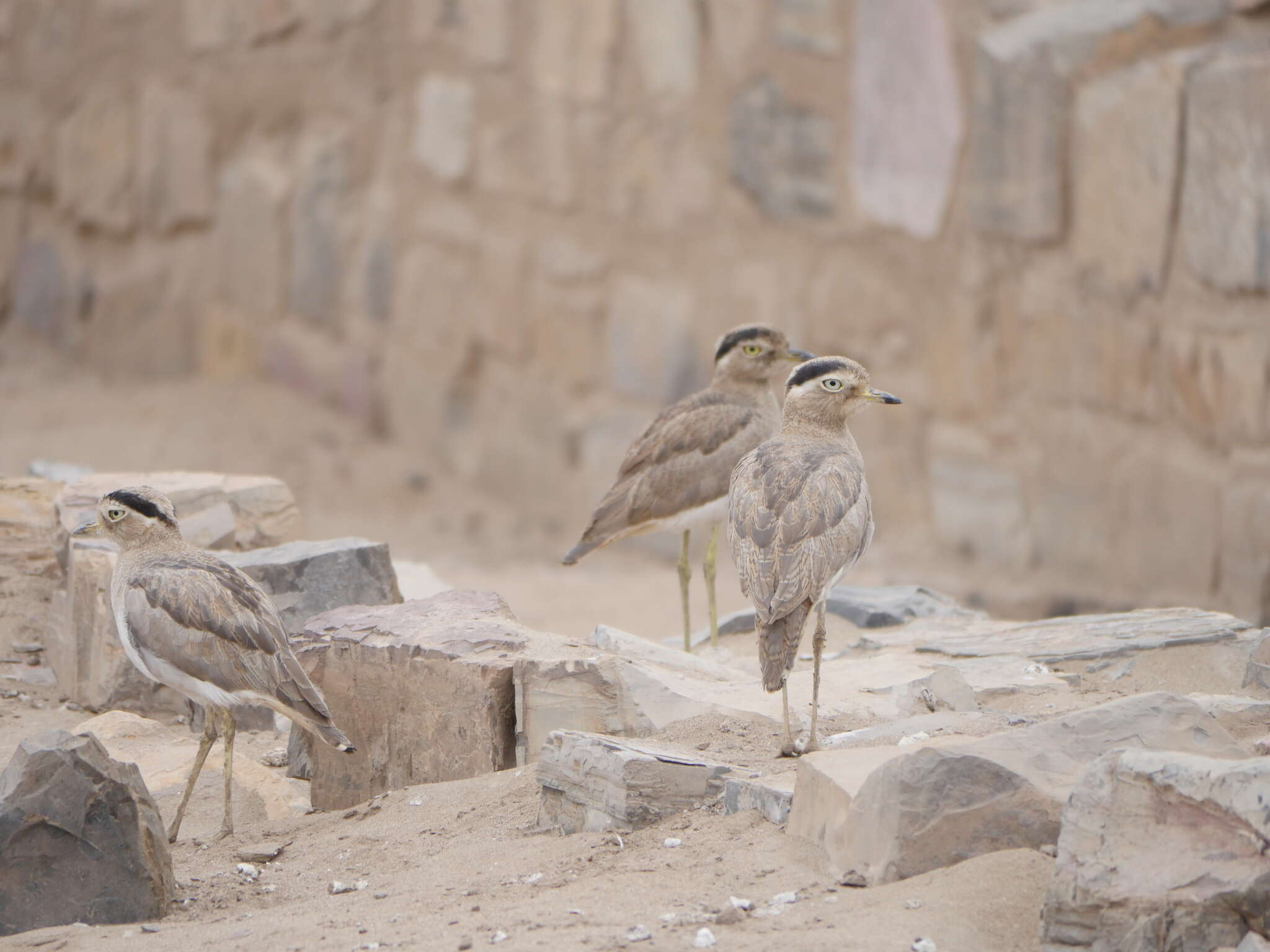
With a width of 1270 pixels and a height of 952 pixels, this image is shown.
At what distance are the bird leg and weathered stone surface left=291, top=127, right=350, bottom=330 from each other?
4908mm

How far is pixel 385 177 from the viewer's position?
877cm

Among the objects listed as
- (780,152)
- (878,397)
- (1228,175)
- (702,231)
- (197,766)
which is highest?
(780,152)

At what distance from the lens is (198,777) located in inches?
179

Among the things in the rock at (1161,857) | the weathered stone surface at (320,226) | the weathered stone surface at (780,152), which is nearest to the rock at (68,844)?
the rock at (1161,857)

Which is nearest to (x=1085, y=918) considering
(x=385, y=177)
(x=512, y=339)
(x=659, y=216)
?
(x=659, y=216)

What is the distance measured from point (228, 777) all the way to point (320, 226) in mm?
5171

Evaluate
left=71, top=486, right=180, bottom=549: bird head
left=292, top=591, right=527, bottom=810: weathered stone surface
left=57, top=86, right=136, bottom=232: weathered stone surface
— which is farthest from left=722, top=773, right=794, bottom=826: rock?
left=57, top=86, right=136, bottom=232: weathered stone surface

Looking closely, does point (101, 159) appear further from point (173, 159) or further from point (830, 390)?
point (830, 390)

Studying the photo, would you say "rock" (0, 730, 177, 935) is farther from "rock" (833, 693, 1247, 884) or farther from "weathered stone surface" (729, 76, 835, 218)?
"weathered stone surface" (729, 76, 835, 218)

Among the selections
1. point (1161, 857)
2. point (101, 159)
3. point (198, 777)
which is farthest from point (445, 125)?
point (1161, 857)

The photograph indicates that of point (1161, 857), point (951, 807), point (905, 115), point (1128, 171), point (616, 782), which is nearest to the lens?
point (1161, 857)

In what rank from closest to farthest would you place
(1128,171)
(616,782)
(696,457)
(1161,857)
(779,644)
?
(1161,857), (616,782), (779,644), (696,457), (1128,171)

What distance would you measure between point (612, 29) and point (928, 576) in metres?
2.83

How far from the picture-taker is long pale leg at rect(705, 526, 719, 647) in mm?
5578
